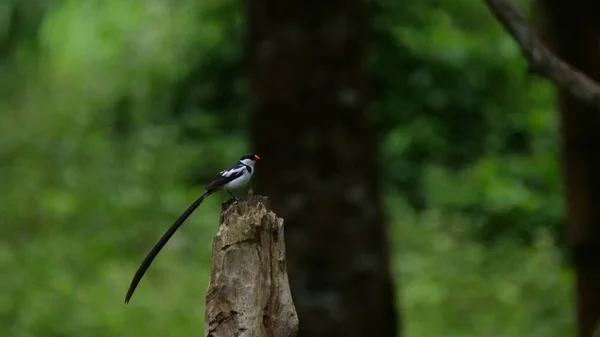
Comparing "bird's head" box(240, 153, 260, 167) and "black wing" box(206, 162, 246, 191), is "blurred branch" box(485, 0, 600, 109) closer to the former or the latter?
"bird's head" box(240, 153, 260, 167)

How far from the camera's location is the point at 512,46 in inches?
480

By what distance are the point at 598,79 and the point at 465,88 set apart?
691 cm

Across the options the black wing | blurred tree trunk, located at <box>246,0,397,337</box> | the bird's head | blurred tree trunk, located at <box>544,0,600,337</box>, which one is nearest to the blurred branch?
blurred tree trunk, located at <box>544,0,600,337</box>

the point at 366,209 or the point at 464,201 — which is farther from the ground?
the point at 366,209

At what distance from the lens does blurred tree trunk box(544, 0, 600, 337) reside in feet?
17.1

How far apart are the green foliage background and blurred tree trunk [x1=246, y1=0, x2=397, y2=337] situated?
85.3 inches

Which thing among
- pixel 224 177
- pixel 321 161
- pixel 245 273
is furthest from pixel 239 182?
pixel 321 161

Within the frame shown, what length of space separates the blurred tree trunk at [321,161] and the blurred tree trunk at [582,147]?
1.12 m

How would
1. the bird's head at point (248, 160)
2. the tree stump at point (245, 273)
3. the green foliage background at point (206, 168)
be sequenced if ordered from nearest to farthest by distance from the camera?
the tree stump at point (245, 273)
the bird's head at point (248, 160)
the green foliage background at point (206, 168)

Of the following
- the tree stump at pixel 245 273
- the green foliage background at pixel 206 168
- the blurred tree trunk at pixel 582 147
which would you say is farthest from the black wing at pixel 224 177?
the green foliage background at pixel 206 168

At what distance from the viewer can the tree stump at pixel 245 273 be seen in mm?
2482

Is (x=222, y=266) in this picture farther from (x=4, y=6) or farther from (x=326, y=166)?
(x=4, y=6)

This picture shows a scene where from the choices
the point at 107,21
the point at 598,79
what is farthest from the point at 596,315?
the point at 107,21

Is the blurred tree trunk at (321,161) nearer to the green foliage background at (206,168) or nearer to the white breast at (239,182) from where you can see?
the green foliage background at (206,168)
